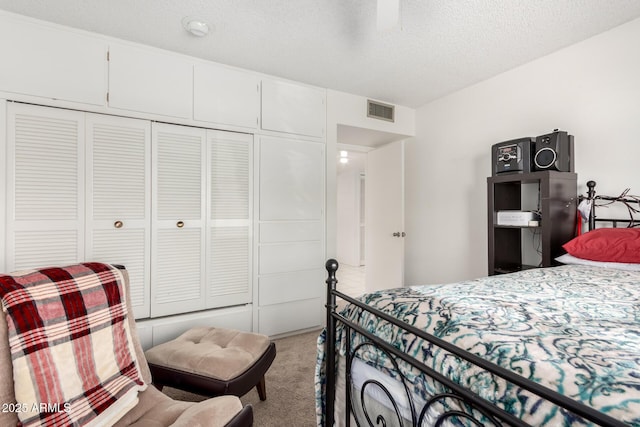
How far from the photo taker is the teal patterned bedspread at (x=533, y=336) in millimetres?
559

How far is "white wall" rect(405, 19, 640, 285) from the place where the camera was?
207cm

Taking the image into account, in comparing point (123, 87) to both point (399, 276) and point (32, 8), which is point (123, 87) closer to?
point (32, 8)

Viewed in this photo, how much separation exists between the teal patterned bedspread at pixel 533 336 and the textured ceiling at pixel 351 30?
172 cm

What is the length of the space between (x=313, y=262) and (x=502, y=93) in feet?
7.92

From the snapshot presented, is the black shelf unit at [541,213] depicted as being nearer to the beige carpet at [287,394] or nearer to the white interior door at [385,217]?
the white interior door at [385,217]

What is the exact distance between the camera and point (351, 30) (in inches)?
84.3

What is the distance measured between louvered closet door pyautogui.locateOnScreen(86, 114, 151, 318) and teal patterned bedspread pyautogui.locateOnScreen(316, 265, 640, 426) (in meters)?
1.77

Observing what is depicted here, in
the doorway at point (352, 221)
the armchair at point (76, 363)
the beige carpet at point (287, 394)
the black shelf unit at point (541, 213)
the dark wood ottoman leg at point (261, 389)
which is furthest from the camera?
the doorway at point (352, 221)

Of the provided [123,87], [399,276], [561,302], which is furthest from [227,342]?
[399,276]

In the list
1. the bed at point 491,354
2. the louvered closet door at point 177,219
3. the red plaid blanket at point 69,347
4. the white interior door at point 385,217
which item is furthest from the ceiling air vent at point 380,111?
the red plaid blanket at point 69,347

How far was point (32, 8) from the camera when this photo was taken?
1.94 metres

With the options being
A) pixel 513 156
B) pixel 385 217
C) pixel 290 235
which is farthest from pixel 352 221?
pixel 513 156

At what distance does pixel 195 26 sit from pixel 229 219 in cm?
148

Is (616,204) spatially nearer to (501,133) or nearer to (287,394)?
→ (501,133)
